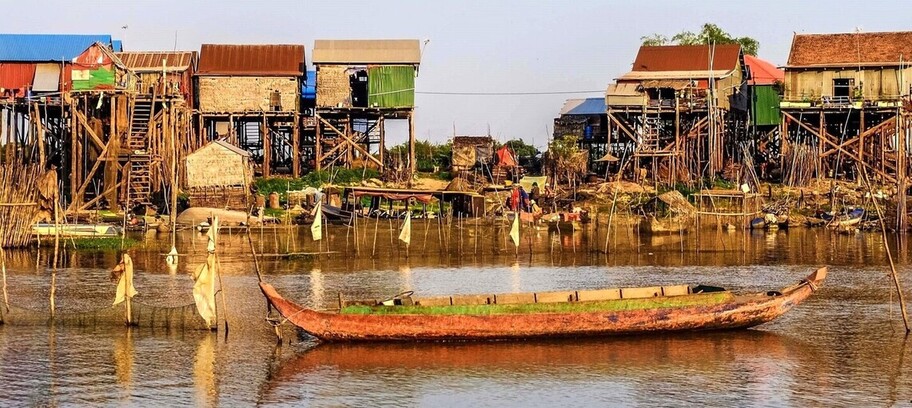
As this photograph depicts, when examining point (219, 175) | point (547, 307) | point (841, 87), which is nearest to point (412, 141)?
point (219, 175)

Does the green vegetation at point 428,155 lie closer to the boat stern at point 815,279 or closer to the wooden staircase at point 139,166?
the wooden staircase at point 139,166

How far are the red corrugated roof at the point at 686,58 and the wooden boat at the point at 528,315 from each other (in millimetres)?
38066

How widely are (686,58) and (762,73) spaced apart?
8474 mm

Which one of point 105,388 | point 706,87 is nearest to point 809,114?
point 706,87

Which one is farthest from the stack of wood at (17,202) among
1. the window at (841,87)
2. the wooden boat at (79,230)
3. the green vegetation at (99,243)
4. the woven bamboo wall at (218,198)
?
the window at (841,87)

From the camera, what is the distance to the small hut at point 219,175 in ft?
169

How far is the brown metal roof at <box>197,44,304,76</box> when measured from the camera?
6025 cm

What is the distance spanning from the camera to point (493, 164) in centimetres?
6303

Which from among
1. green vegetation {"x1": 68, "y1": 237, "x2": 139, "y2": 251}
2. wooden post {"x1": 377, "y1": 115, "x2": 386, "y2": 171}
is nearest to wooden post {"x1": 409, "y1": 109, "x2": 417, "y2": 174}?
wooden post {"x1": 377, "y1": 115, "x2": 386, "y2": 171}

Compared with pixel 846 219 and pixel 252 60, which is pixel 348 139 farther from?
pixel 846 219

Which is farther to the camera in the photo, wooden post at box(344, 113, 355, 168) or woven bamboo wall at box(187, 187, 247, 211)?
wooden post at box(344, 113, 355, 168)

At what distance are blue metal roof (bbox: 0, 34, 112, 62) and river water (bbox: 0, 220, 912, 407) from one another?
2236cm

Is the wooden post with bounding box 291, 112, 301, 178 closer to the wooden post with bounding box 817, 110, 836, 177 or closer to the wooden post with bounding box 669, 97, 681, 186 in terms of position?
the wooden post with bounding box 669, 97, 681, 186

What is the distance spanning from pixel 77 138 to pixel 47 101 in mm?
2484
